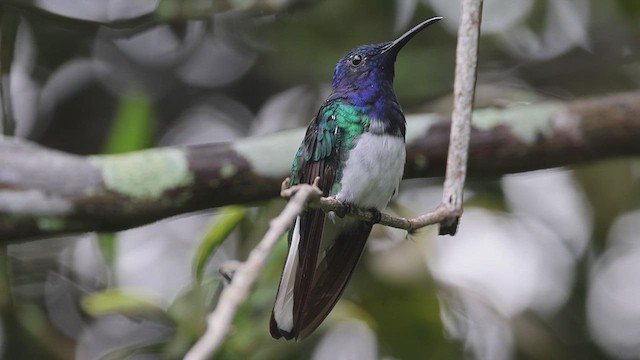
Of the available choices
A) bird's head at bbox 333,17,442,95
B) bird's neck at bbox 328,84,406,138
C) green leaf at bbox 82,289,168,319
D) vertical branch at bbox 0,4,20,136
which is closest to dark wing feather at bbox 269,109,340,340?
bird's neck at bbox 328,84,406,138

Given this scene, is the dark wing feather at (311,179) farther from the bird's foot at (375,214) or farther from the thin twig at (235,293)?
the thin twig at (235,293)

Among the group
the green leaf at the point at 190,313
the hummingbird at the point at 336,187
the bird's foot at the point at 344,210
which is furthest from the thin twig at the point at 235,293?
the green leaf at the point at 190,313

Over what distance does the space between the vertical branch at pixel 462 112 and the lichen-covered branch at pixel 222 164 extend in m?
0.61

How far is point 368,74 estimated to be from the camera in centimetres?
301

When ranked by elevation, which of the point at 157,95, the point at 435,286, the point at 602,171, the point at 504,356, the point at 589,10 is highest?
the point at 589,10

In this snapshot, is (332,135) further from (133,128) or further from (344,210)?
(133,128)

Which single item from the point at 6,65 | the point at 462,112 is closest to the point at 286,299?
the point at 462,112

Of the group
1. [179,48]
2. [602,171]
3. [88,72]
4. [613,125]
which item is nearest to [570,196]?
[602,171]

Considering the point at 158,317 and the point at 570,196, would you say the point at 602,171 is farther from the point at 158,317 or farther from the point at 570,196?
the point at 158,317

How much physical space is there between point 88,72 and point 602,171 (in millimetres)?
2413

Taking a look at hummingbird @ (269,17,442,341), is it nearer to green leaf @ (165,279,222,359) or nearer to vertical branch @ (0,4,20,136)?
green leaf @ (165,279,222,359)

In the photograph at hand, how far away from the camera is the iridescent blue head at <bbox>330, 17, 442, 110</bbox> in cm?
286

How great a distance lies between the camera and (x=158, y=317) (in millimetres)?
3375

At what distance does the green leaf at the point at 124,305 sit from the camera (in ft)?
10.9
